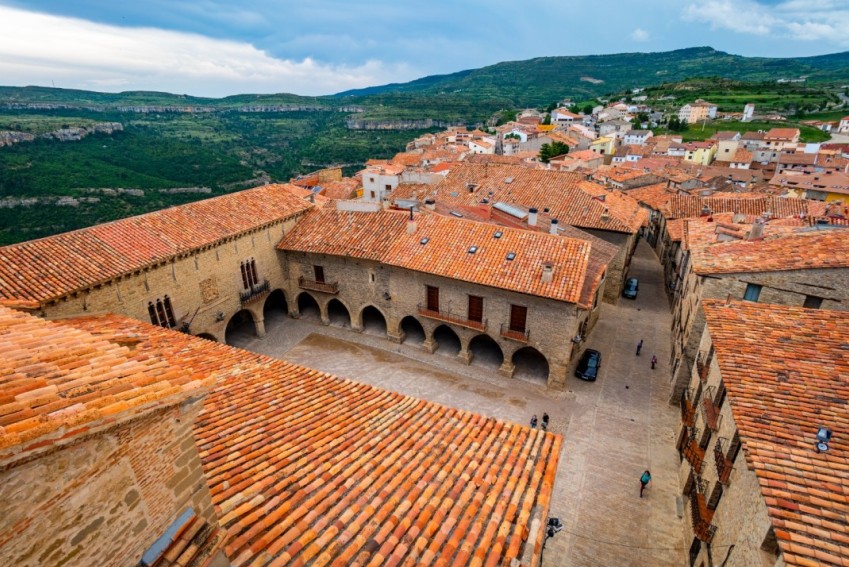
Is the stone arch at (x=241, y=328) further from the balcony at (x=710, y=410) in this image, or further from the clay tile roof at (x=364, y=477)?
the balcony at (x=710, y=410)

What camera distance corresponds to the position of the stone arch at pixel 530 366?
24891 mm

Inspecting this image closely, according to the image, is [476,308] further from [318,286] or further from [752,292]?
[752,292]

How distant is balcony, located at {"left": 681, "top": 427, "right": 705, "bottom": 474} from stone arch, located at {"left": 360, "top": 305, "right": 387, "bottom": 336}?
18.1 meters

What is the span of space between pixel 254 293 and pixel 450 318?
1292 centimetres

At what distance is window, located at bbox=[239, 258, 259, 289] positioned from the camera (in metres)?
27.3

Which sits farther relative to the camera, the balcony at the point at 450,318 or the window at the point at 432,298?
the window at the point at 432,298

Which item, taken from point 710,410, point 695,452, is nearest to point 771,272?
point 710,410

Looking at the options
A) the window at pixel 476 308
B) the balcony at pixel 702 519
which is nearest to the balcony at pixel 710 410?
the balcony at pixel 702 519

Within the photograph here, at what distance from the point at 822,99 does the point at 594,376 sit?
18202cm

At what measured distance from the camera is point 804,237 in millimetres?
19234

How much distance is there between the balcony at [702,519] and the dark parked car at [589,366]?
10.2 metres

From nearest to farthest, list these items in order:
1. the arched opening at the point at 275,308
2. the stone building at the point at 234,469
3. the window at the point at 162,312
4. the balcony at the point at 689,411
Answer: the stone building at the point at 234,469 < the balcony at the point at 689,411 < the window at the point at 162,312 < the arched opening at the point at 275,308

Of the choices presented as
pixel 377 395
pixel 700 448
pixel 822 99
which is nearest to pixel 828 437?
pixel 700 448

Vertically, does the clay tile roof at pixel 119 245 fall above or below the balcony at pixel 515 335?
above
